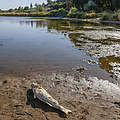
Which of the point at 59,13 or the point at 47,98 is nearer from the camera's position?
the point at 47,98

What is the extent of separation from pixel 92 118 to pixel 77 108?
2.43 ft

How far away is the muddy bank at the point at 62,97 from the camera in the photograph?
5434 millimetres

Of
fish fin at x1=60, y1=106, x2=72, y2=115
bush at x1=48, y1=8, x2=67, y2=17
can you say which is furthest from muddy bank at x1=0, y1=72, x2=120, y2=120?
bush at x1=48, y1=8, x2=67, y2=17

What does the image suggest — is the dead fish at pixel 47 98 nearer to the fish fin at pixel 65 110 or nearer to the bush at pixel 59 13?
the fish fin at pixel 65 110

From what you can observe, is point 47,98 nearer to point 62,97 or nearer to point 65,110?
point 62,97

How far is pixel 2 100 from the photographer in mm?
6281

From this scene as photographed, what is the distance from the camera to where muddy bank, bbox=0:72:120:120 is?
5434 mm

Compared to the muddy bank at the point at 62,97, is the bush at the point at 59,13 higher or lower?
higher

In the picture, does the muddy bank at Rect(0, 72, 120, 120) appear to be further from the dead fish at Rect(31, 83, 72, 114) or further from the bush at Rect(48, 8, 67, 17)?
the bush at Rect(48, 8, 67, 17)

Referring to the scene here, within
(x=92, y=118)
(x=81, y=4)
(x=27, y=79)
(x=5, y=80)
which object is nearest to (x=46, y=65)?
(x=27, y=79)

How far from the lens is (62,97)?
21.5ft

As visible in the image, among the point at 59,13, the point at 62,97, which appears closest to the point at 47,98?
the point at 62,97

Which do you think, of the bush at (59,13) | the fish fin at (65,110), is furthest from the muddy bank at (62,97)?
the bush at (59,13)

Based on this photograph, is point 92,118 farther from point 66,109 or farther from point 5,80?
point 5,80
